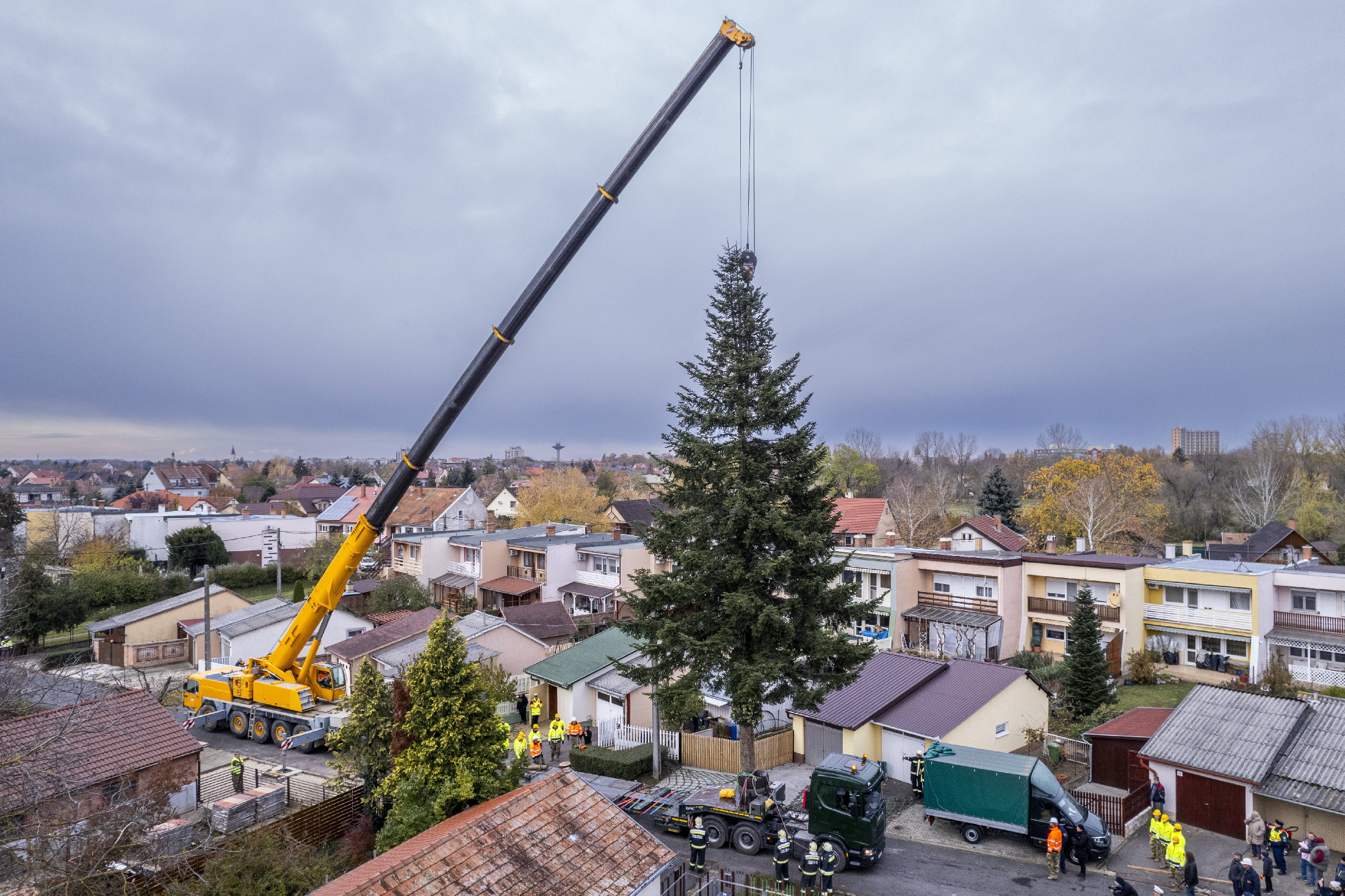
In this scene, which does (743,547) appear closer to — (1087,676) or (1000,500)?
(1087,676)

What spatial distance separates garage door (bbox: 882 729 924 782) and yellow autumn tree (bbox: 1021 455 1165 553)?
1466 inches

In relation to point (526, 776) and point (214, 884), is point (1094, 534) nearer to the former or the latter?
point (526, 776)

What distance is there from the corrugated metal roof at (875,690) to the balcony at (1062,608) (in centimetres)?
1518

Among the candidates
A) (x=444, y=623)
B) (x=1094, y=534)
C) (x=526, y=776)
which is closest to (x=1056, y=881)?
(x=526, y=776)

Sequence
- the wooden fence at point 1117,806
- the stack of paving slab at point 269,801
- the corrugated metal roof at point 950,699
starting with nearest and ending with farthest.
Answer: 1. the wooden fence at point 1117,806
2. the stack of paving slab at point 269,801
3. the corrugated metal roof at point 950,699

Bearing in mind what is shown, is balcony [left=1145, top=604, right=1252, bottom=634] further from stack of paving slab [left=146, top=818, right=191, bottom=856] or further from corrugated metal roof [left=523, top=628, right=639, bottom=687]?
stack of paving slab [left=146, top=818, right=191, bottom=856]

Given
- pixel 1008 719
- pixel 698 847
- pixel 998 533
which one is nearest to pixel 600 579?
pixel 998 533

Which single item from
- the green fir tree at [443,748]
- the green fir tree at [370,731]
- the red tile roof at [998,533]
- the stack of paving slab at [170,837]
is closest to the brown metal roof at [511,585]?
the red tile roof at [998,533]

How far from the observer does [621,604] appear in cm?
4488

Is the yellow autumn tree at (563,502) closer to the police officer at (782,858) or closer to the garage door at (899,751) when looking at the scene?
the garage door at (899,751)

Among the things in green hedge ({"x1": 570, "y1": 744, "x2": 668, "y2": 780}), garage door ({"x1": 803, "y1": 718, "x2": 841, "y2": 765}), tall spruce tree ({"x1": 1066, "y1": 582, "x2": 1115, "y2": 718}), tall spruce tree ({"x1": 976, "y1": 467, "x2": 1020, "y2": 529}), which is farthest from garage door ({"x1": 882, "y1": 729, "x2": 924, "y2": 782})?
tall spruce tree ({"x1": 976, "y1": 467, "x2": 1020, "y2": 529})

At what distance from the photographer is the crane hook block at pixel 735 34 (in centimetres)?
1608

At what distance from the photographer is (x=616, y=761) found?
69.5ft

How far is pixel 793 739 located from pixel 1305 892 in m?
12.4
